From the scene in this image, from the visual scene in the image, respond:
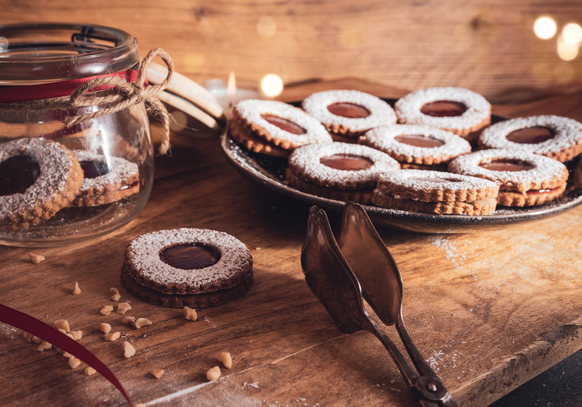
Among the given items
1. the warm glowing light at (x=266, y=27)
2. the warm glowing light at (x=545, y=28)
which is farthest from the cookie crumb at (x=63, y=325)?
the warm glowing light at (x=545, y=28)

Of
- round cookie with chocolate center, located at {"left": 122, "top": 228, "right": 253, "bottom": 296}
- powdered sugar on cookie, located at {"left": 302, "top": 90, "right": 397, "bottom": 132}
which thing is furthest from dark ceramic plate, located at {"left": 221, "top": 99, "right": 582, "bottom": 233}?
powdered sugar on cookie, located at {"left": 302, "top": 90, "right": 397, "bottom": 132}

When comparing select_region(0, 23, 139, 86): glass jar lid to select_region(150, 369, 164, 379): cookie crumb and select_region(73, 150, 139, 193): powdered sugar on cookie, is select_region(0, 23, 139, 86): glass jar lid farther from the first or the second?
select_region(150, 369, 164, 379): cookie crumb

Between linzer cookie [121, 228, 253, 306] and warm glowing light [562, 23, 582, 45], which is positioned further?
warm glowing light [562, 23, 582, 45]

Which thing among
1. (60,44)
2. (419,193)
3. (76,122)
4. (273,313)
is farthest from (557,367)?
(60,44)

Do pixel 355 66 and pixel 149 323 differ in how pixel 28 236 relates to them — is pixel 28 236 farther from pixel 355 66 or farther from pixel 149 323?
pixel 355 66

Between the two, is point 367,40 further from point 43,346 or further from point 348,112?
point 43,346

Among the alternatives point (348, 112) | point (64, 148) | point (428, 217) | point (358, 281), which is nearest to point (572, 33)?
point (348, 112)

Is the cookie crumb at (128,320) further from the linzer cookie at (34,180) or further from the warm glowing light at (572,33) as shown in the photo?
the warm glowing light at (572,33)
